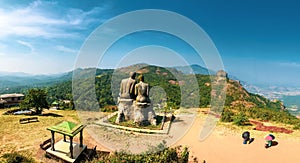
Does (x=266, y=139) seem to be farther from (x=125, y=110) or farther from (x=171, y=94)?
(x=171, y=94)

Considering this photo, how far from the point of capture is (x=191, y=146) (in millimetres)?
12656

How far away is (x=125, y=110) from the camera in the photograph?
1661 centimetres

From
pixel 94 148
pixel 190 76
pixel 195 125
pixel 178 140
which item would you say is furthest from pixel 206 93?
pixel 94 148

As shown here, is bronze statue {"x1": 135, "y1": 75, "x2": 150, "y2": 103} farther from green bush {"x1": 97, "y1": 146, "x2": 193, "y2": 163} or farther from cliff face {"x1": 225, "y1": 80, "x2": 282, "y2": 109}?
cliff face {"x1": 225, "y1": 80, "x2": 282, "y2": 109}

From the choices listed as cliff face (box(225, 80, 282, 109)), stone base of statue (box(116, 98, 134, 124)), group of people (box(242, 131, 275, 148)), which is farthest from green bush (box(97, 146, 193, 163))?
cliff face (box(225, 80, 282, 109))

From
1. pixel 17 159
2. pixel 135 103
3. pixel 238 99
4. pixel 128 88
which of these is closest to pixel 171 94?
pixel 238 99

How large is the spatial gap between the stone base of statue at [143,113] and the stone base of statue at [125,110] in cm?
52

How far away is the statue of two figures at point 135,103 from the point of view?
15594mm

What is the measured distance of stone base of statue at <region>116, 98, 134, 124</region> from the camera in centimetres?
1636

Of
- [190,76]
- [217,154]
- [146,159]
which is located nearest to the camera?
[146,159]

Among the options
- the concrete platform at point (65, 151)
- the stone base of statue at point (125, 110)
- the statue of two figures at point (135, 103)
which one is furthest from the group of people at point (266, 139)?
the concrete platform at point (65, 151)

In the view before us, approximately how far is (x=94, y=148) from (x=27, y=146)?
401 centimetres

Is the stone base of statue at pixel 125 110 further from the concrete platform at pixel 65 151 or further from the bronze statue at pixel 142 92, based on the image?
the concrete platform at pixel 65 151

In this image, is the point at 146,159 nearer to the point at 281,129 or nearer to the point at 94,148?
the point at 94,148
